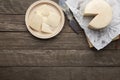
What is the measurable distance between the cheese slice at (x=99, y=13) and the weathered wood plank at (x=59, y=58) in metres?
0.10

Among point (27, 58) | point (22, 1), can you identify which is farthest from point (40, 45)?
point (22, 1)

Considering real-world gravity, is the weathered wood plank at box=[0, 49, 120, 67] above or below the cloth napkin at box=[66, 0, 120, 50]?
below

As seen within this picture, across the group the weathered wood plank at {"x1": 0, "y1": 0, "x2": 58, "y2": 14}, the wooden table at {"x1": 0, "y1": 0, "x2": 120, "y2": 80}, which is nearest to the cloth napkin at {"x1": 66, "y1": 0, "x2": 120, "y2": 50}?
the wooden table at {"x1": 0, "y1": 0, "x2": 120, "y2": 80}

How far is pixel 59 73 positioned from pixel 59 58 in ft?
0.17

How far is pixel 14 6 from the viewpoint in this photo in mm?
973

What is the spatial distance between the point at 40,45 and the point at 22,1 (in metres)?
0.17

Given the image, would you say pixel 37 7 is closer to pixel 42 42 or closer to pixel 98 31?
pixel 42 42

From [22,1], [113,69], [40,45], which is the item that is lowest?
[113,69]

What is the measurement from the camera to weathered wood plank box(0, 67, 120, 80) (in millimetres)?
942

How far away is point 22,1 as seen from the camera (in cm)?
98

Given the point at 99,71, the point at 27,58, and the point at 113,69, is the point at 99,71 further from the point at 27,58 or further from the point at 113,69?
the point at 27,58

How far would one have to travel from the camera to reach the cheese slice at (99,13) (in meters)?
0.93

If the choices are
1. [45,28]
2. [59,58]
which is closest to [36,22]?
[45,28]

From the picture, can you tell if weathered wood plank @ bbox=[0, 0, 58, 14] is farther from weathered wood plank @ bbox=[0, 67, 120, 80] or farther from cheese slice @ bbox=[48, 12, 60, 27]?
weathered wood plank @ bbox=[0, 67, 120, 80]
